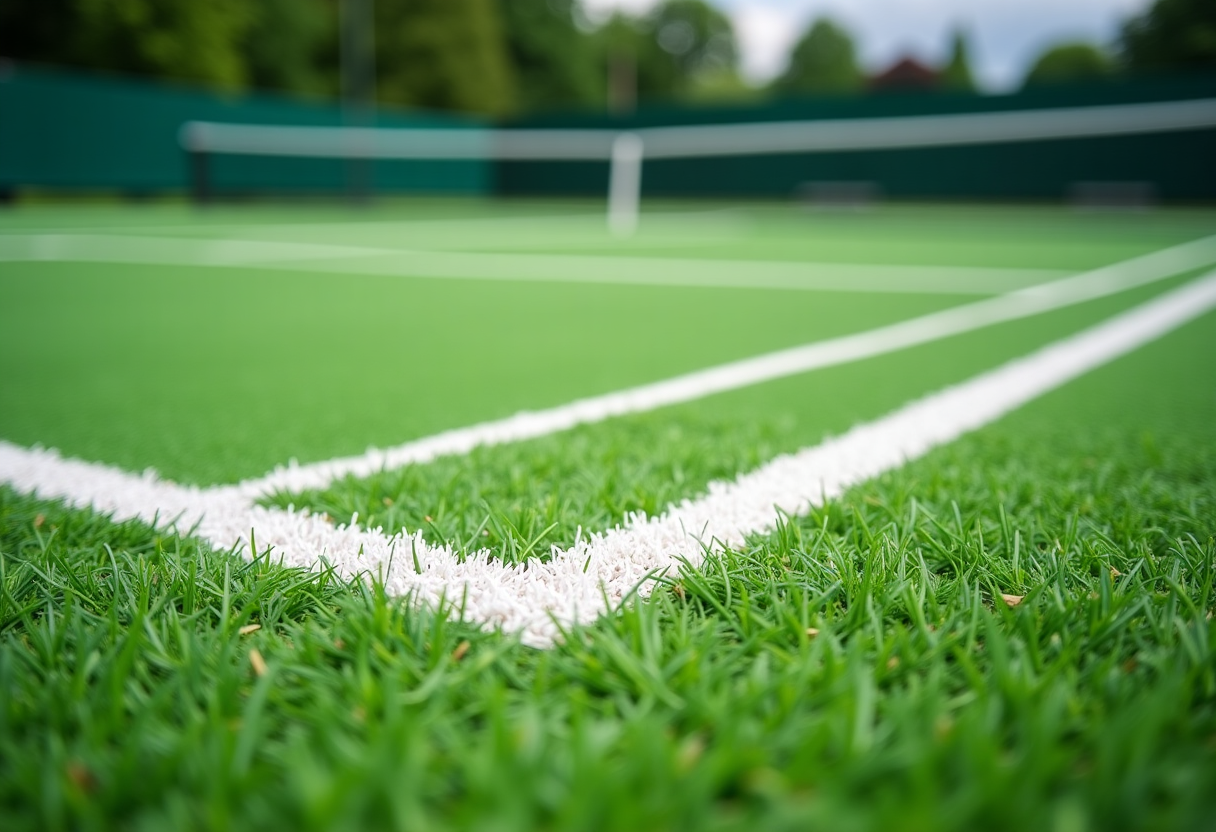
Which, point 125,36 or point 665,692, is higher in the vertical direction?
point 125,36

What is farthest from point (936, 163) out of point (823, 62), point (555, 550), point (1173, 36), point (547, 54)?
point (823, 62)

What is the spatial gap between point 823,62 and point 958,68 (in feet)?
31.2

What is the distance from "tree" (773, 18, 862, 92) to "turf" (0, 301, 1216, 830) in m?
65.1

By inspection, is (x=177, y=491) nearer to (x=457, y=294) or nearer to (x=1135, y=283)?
(x=457, y=294)

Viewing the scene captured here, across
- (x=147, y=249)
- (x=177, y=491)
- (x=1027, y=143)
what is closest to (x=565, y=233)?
(x=147, y=249)

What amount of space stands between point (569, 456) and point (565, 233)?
9820 mm

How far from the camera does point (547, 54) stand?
43406mm

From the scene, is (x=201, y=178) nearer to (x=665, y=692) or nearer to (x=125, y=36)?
(x=665, y=692)

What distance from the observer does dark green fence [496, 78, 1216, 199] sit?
17.4 meters

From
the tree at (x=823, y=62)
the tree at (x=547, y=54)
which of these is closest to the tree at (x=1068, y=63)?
the tree at (x=823, y=62)

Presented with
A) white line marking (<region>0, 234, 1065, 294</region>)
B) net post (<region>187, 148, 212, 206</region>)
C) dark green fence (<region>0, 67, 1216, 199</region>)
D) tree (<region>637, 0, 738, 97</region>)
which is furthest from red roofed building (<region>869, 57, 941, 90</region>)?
white line marking (<region>0, 234, 1065, 294</region>)

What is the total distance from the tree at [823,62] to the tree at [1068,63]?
461 inches

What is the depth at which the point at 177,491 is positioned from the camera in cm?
154

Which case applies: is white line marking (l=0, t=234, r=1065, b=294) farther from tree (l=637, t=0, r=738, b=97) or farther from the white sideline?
tree (l=637, t=0, r=738, b=97)
